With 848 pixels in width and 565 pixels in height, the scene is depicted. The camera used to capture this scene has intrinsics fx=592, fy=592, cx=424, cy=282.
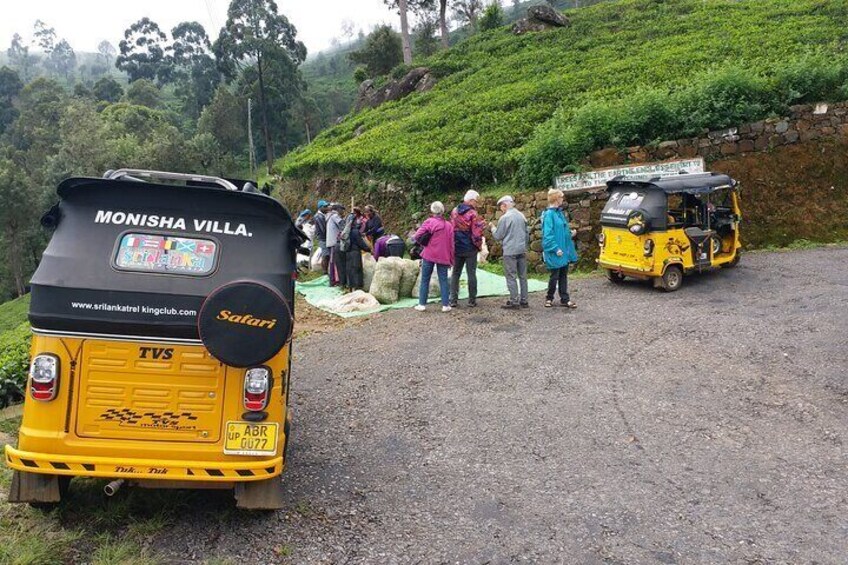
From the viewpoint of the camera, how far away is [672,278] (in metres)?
10.3

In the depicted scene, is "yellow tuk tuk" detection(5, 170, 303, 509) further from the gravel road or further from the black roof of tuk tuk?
the black roof of tuk tuk

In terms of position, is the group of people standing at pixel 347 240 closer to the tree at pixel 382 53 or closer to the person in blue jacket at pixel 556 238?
the person in blue jacket at pixel 556 238

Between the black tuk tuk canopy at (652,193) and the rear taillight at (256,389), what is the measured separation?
25.7ft

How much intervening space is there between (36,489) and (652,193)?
9199 mm

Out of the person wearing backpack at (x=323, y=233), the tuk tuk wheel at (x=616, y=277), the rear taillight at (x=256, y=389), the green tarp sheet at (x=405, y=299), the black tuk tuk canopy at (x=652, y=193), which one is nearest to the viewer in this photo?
the rear taillight at (x=256, y=389)

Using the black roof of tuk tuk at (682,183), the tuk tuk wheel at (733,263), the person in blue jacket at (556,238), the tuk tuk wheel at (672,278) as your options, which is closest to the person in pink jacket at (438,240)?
the person in blue jacket at (556,238)

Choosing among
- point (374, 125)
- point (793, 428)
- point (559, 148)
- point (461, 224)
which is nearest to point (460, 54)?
point (374, 125)

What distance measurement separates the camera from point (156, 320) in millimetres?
3746

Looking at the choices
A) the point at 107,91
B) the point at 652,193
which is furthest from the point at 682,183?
the point at 107,91

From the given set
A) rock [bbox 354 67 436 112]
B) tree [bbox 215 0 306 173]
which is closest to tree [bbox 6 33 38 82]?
tree [bbox 215 0 306 173]

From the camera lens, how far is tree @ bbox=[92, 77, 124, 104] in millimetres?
75062

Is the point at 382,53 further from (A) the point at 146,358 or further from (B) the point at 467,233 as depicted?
(A) the point at 146,358

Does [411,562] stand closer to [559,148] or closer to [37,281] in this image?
[37,281]

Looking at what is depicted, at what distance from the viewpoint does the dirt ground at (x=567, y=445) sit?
3.78 metres
